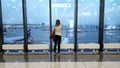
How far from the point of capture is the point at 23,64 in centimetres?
599

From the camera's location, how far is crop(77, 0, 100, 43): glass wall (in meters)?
8.26

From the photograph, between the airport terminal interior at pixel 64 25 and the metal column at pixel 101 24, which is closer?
the metal column at pixel 101 24

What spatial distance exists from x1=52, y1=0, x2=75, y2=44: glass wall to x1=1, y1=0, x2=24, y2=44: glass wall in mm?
1505

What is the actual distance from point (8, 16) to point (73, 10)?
2903 mm

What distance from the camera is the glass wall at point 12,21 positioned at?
8.22 meters

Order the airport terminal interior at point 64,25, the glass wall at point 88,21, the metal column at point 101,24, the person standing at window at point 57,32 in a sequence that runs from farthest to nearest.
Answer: the glass wall at point 88,21 < the airport terminal interior at point 64,25 < the metal column at point 101,24 < the person standing at window at point 57,32

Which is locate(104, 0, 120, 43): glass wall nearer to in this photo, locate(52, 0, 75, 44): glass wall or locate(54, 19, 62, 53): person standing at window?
locate(52, 0, 75, 44): glass wall

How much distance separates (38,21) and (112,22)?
3351 mm

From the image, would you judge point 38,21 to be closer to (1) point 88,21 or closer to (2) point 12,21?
(2) point 12,21

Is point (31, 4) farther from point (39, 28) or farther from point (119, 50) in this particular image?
point (119, 50)

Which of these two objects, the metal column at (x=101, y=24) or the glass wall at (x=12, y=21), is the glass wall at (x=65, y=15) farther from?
the glass wall at (x=12, y=21)

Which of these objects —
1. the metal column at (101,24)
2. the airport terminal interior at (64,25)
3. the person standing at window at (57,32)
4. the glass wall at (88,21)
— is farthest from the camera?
the glass wall at (88,21)

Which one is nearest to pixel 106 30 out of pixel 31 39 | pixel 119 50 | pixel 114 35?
pixel 114 35

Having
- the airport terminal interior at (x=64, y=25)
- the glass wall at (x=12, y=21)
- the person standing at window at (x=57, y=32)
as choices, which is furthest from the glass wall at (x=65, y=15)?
the glass wall at (x=12, y=21)
